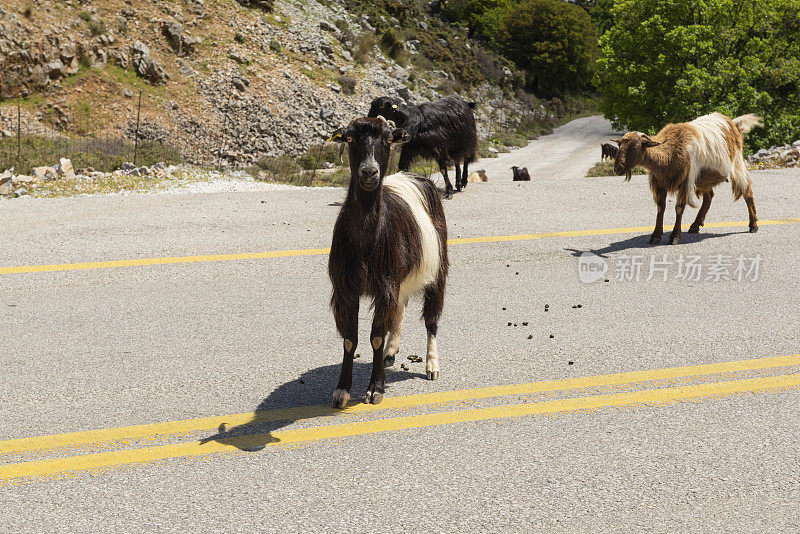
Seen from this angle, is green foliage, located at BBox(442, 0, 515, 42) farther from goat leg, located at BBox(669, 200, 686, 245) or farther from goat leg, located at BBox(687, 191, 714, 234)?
goat leg, located at BBox(669, 200, 686, 245)

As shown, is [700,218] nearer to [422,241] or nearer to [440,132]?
[440,132]

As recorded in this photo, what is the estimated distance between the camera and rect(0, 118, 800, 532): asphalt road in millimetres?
3676

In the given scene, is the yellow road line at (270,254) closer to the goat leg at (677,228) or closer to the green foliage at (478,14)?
the goat leg at (677,228)

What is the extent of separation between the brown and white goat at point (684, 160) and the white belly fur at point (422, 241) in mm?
5169

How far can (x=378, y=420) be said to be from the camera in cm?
470

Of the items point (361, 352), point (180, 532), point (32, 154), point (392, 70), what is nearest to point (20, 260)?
point (361, 352)

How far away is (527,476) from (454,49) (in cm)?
5551

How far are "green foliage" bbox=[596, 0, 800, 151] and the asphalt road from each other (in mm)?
20767

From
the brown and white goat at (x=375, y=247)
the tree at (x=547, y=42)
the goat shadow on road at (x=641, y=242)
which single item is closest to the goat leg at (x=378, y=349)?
the brown and white goat at (x=375, y=247)

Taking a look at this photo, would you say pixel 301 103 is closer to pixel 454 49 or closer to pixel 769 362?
pixel 454 49

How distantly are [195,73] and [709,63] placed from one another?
22215mm

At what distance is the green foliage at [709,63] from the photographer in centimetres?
2803

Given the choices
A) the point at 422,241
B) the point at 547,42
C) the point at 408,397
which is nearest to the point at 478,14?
the point at 547,42

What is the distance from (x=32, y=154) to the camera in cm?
1811
